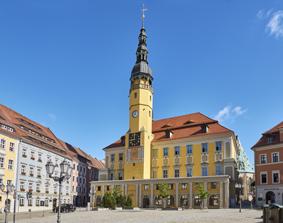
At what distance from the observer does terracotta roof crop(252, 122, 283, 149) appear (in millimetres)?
57069

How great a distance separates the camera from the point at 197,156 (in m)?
67.6

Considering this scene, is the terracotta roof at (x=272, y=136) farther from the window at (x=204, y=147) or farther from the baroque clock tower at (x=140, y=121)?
the baroque clock tower at (x=140, y=121)

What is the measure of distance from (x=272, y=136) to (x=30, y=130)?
42.5m

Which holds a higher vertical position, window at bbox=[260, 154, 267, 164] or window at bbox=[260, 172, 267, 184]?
window at bbox=[260, 154, 267, 164]

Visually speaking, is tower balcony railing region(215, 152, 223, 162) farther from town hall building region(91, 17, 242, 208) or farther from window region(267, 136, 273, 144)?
window region(267, 136, 273, 144)

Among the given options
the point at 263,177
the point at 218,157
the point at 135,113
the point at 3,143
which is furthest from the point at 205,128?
the point at 3,143

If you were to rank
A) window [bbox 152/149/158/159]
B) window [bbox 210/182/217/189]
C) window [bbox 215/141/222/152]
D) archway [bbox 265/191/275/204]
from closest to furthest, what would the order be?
archway [bbox 265/191/275/204] < window [bbox 210/182/217/189] < window [bbox 215/141/222/152] < window [bbox 152/149/158/159]

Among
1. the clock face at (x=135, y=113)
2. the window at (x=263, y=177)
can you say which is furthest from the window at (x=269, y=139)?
the clock face at (x=135, y=113)

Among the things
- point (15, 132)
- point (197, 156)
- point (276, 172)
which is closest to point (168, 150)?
point (197, 156)

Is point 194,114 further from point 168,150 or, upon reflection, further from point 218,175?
point 218,175

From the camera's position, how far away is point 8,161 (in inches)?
2341

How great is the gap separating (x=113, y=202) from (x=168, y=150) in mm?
15017

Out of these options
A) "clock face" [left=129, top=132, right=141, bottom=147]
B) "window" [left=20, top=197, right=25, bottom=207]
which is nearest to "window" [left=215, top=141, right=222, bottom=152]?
"clock face" [left=129, top=132, right=141, bottom=147]

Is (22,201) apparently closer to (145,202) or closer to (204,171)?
(145,202)
